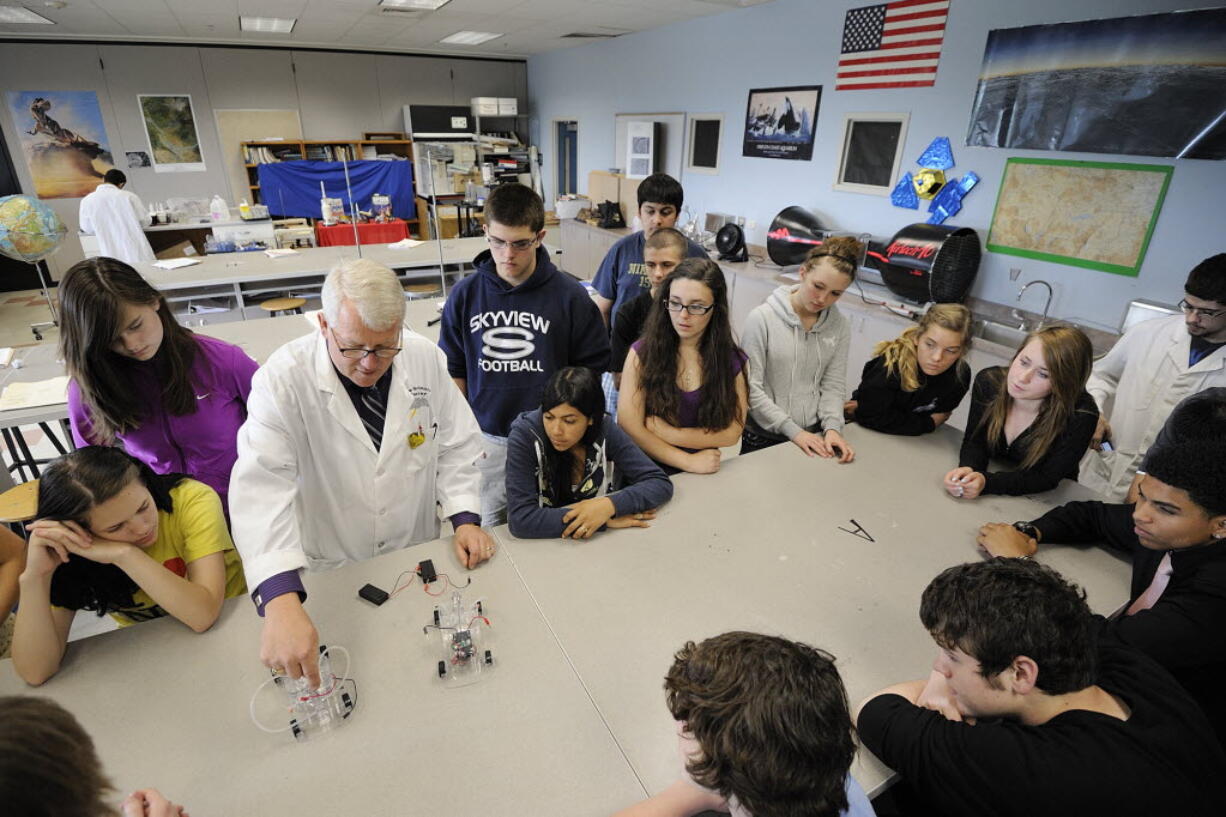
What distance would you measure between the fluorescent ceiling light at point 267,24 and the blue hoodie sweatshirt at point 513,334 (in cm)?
591

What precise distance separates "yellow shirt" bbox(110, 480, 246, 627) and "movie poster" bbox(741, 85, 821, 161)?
16.2ft

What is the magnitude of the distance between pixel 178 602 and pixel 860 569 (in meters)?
1.52

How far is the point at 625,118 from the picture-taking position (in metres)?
7.01

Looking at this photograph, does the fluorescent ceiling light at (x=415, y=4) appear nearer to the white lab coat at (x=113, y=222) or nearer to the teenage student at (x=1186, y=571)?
the white lab coat at (x=113, y=222)

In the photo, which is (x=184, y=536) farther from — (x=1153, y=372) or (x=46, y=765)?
(x=1153, y=372)

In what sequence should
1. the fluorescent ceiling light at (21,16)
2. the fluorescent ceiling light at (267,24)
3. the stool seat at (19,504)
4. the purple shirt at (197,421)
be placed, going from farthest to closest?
the fluorescent ceiling light at (267,24) → the fluorescent ceiling light at (21,16) → the purple shirt at (197,421) → the stool seat at (19,504)

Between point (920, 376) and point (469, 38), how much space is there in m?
7.51

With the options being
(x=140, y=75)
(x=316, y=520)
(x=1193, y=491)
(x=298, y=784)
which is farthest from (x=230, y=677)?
(x=140, y=75)

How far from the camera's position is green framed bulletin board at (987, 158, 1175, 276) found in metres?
3.06

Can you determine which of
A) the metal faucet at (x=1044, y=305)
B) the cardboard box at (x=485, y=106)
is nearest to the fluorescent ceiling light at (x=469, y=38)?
the cardboard box at (x=485, y=106)

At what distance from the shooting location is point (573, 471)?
1701mm

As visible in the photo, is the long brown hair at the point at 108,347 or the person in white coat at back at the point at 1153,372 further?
the person in white coat at back at the point at 1153,372

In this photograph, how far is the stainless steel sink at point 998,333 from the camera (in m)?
3.47

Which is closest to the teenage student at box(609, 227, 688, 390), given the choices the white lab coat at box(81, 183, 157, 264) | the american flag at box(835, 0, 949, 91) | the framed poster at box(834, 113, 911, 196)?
the framed poster at box(834, 113, 911, 196)
